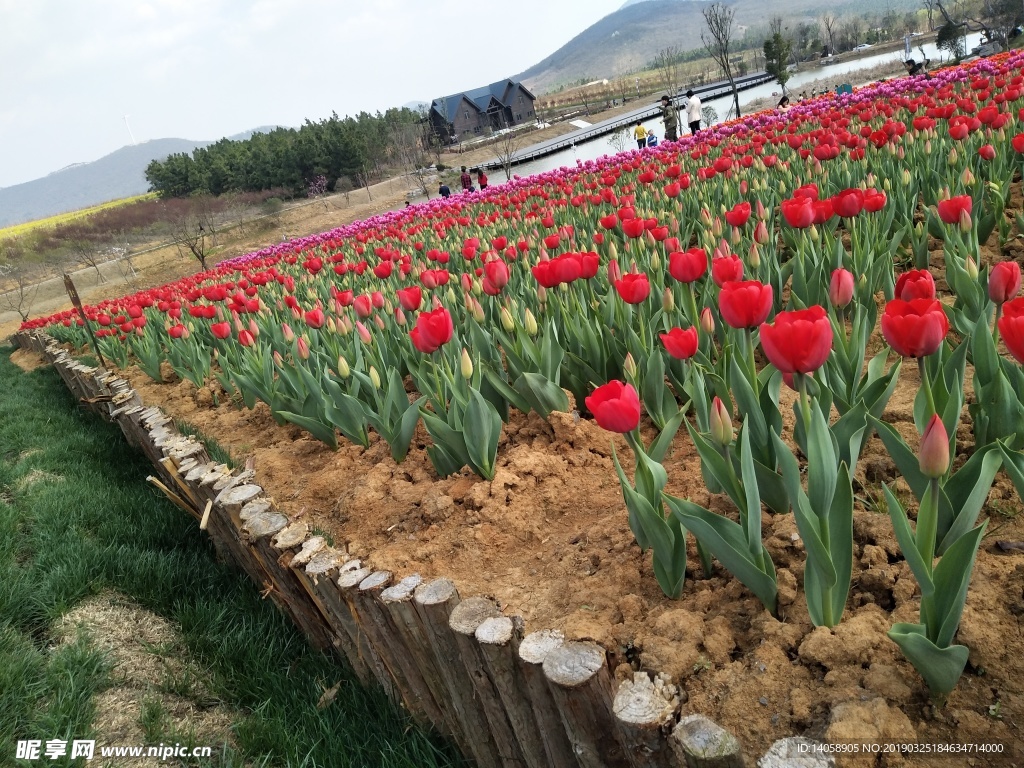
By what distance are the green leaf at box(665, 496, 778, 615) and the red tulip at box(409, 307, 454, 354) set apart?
1.48m

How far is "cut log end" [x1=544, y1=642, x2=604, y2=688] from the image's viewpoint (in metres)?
1.48

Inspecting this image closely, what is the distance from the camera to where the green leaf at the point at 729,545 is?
1576 millimetres

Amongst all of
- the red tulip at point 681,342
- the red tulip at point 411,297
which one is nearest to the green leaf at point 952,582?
the red tulip at point 681,342

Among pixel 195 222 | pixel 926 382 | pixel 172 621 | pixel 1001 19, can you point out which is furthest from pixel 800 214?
pixel 1001 19

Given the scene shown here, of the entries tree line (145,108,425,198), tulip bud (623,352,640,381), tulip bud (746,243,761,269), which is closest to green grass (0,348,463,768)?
tulip bud (623,352,640,381)

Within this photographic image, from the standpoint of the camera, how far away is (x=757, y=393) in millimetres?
2211

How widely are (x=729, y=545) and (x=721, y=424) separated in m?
0.31

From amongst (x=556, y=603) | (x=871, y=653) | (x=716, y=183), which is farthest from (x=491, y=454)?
(x=716, y=183)

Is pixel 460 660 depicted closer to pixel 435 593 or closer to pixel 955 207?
pixel 435 593

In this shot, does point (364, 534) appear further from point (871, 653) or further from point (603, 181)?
point (603, 181)

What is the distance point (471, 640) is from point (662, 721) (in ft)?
1.92

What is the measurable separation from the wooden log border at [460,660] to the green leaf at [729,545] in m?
0.35

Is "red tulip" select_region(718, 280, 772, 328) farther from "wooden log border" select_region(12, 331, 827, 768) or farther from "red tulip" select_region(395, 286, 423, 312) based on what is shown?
"red tulip" select_region(395, 286, 423, 312)

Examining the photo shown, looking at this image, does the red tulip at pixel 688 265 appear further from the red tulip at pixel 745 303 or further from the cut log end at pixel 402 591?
the cut log end at pixel 402 591
